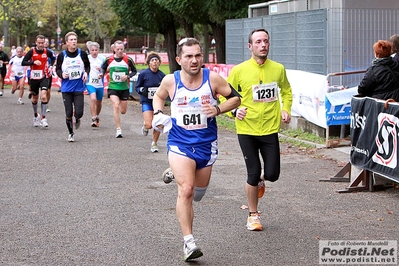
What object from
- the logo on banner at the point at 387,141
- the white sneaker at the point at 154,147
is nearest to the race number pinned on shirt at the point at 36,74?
the white sneaker at the point at 154,147

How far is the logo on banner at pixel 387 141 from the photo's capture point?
363 inches

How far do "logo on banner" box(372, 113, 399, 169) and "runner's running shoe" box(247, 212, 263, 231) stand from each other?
2220 millimetres

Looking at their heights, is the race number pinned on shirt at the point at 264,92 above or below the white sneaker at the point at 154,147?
above

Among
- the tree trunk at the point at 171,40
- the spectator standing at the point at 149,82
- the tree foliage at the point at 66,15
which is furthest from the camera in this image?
the tree foliage at the point at 66,15

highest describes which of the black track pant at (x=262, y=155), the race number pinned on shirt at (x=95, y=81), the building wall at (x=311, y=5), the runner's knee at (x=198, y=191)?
the building wall at (x=311, y=5)

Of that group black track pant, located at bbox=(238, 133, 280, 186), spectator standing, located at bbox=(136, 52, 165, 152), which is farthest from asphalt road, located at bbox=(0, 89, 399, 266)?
spectator standing, located at bbox=(136, 52, 165, 152)

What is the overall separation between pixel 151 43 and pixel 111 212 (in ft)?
292

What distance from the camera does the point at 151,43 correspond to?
9681 centimetres

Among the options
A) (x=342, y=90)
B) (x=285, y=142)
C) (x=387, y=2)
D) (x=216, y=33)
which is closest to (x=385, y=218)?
(x=342, y=90)

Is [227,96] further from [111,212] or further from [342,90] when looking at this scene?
[342,90]

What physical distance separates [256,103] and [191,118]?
1293 millimetres

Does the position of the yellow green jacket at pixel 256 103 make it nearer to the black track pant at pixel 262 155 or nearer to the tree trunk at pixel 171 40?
the black track pant at pixel 262 155

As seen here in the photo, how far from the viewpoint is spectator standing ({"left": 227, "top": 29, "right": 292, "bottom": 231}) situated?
788 cm

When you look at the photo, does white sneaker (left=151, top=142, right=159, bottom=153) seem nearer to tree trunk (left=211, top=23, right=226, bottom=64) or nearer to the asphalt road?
the asphalt road
